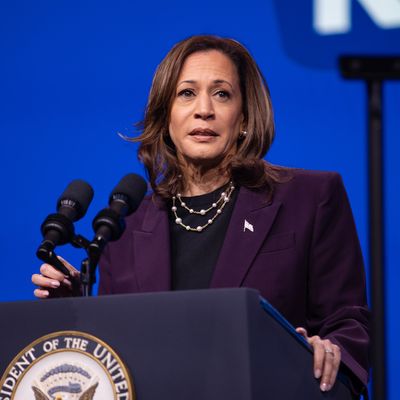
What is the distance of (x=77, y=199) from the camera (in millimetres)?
1596

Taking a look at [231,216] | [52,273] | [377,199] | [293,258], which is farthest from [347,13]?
[377,199]

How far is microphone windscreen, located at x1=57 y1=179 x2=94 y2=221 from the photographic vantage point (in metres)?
1.59

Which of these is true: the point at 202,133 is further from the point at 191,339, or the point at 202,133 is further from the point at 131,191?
the point at 191,339

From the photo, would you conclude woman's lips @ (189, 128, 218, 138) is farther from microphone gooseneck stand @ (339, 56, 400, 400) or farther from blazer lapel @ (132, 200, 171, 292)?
microphone gooseneck stand @ (339, 56, 400, 400)

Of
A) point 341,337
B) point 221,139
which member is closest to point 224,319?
point 341,337

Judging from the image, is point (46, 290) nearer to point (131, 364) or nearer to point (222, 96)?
point (131, 364)

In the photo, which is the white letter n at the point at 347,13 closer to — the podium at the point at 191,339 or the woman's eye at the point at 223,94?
the woman's eye at the point at 223,94

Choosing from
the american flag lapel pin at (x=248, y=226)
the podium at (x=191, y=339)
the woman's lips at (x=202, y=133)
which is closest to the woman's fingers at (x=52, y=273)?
the podium at (x=191, y=339)

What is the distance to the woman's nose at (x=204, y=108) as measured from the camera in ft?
6.64

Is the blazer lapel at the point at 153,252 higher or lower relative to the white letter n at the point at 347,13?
lower

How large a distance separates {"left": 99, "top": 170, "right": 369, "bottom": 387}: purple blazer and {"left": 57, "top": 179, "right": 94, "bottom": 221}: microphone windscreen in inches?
13.2

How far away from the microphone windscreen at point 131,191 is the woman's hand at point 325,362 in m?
0.37

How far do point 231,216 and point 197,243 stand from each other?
0.33ft

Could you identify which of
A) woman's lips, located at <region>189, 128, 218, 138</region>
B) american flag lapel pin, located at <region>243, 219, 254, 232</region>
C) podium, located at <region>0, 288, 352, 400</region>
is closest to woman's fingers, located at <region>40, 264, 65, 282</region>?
podium, located at <region>0, 288, 352, 400</region>
